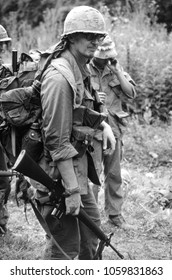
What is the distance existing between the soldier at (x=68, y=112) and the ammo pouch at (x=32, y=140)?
6cm

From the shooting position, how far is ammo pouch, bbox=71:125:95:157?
3.39 meters

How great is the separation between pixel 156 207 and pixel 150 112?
2.53 meters


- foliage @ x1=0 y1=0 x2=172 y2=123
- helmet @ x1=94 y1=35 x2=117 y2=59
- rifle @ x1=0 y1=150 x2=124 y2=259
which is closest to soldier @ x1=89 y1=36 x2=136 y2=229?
helmet @ x1=94 y1=35 x2=117 y2=59

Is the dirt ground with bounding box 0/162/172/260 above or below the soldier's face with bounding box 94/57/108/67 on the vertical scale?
below

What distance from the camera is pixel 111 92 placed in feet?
16.9

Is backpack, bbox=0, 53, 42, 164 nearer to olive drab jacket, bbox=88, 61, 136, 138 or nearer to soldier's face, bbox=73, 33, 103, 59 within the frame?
soldier's face, bbox=73, 33, 103, 59

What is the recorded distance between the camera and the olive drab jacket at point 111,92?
5082 millimetres

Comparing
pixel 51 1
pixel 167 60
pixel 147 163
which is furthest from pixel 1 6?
pixel 147 163

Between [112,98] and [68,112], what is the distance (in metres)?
1.98

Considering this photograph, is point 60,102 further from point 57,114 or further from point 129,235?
point 129,235

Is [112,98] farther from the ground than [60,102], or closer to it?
closer to it

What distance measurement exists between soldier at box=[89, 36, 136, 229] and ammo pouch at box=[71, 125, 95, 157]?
1.33 meters

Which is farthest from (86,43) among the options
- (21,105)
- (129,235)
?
(129,235)

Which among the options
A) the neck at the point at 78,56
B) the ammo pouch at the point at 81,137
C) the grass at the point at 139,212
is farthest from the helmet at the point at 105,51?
the grass at the point at 139,212
